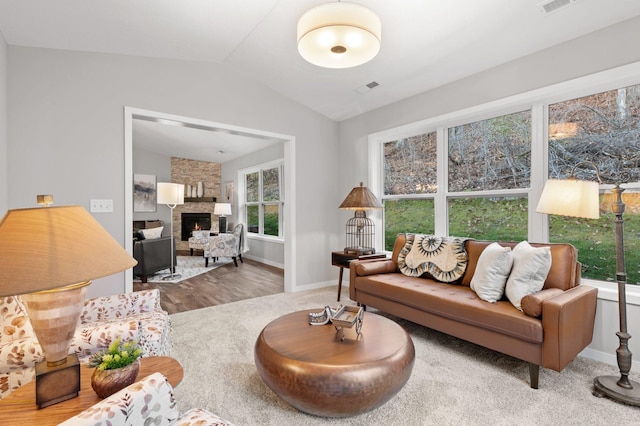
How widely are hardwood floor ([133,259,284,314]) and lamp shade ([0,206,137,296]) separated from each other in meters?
3.06

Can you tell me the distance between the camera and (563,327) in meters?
1.99

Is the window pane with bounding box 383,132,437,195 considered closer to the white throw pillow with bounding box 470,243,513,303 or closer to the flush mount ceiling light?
the white throw pillow with bounding box 470,243,513,303

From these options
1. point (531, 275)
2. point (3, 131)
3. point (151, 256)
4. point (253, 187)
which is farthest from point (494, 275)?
point (253, 187)

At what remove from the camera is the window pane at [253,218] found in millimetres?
7701

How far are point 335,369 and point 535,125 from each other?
291cm

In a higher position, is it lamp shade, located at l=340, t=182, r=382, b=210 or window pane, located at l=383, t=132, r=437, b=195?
window pane, located at l=383, t=132, r=437, b=195

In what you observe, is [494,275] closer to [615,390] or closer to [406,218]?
[615,390]

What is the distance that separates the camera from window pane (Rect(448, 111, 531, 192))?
10.2 feet

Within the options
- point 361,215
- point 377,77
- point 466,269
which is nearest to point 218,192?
point 361,215

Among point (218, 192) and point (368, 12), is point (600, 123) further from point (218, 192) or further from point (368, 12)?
point (218, 192)

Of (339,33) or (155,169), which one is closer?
(339,33)

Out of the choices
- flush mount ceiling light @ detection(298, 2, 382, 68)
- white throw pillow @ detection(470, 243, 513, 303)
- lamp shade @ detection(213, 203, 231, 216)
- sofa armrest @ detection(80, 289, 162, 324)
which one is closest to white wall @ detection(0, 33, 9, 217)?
sofa armrest @ detection(80, 289, 162, 324)

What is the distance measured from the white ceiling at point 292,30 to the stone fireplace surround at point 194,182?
→ 5.80 m

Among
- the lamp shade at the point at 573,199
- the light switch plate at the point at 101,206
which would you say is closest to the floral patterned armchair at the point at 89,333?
the light switch plate at the point at 101,206
